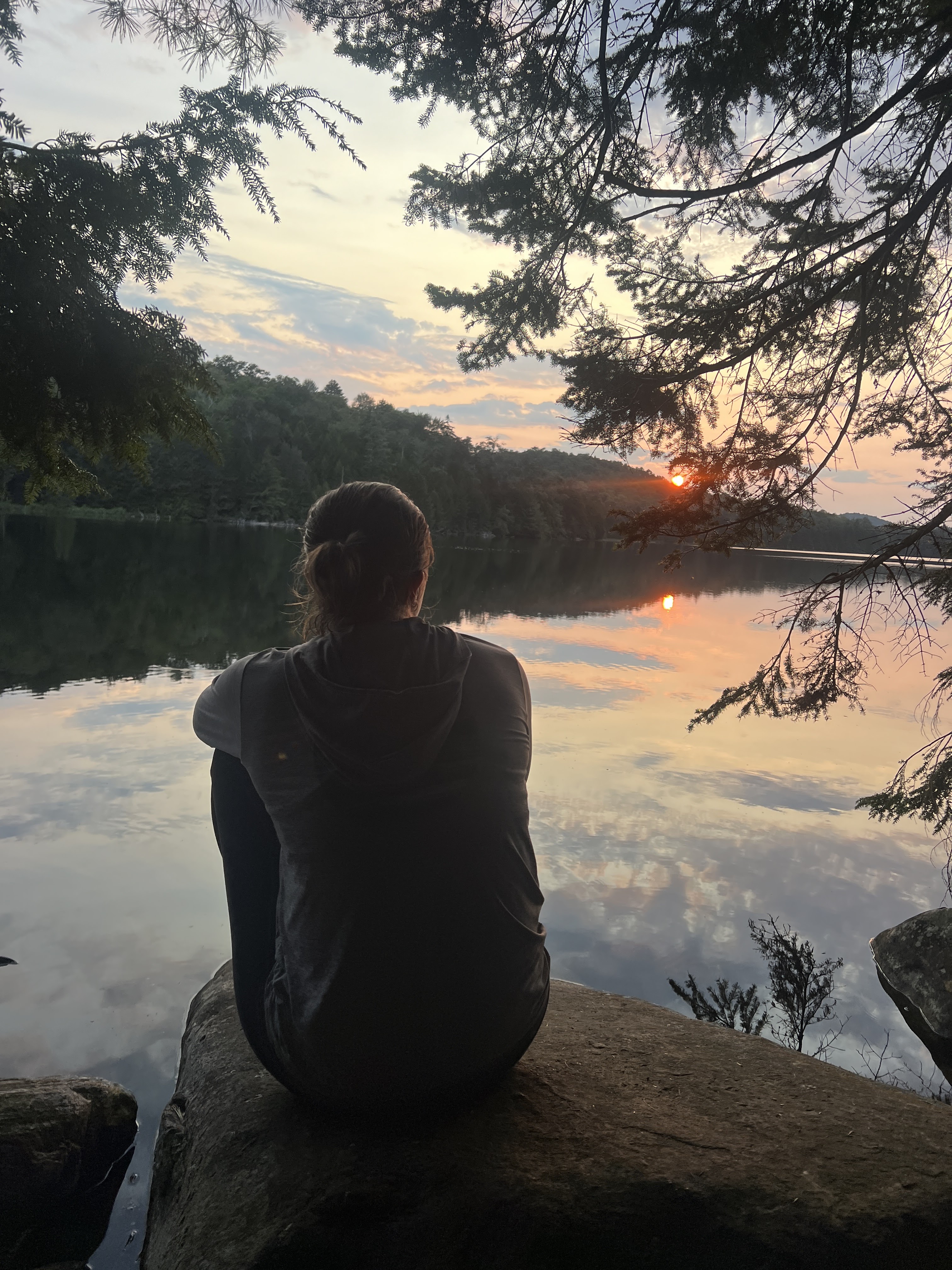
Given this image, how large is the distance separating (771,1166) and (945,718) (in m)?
11.2

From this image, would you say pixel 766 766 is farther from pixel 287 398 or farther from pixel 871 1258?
pixel 287 398

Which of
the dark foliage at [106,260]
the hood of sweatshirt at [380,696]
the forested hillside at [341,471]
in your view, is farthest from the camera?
the forested hillside at [341,471]

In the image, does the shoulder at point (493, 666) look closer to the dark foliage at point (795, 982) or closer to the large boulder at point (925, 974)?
the dark foliage at point (795, 982)

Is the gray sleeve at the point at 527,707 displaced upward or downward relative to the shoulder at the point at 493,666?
downward

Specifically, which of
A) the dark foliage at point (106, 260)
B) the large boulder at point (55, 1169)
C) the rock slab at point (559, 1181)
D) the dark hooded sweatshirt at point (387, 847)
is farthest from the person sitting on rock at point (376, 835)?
the dark foliage at point (106, 260)

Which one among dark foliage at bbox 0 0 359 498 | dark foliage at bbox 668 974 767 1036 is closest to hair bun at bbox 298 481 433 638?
dark foliage at bbox 0 0 359 498

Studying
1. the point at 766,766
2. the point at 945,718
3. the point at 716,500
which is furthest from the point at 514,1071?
the point at 945,718

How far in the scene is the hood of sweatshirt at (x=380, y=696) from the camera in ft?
4.39

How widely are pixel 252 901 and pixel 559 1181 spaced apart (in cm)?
76

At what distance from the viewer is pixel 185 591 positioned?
16.8 meters

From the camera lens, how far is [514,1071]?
5.78ft

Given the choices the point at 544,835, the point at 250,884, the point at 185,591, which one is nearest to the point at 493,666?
the point at 250,884

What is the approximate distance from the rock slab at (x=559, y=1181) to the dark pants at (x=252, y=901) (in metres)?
0.11

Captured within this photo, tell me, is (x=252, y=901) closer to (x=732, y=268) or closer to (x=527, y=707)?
(x=527, y=707)
